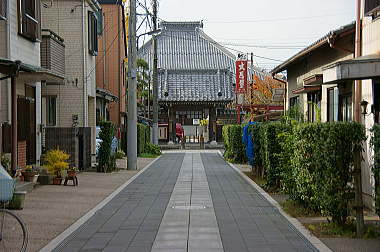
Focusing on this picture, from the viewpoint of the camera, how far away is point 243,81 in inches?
1508

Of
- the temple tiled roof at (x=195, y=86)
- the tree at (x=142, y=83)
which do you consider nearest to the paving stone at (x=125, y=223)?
the tree at (x=142, y=83)

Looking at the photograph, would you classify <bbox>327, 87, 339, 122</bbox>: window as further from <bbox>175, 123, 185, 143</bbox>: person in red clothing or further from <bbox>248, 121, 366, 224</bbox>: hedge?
<bbox>175, 123, 185, 143</bbox>: person in red clothing

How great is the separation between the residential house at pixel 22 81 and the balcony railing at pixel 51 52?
1287 mm

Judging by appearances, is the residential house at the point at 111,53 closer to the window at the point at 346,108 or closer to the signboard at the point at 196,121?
the signboard at the point at 196,121

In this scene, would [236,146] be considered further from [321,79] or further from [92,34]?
[321,79]

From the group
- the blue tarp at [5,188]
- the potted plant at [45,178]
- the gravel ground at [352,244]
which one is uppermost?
the blue tarp at [5,188]

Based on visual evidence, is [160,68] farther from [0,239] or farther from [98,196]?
[0,239]

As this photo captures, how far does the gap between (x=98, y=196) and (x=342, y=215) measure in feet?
24.4

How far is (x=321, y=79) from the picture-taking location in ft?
53.8

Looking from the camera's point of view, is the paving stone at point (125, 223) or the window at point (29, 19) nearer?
the paving stone at point (125, 223)

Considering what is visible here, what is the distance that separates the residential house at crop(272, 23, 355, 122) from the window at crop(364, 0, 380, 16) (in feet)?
5.18

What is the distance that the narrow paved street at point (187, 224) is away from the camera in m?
8.48

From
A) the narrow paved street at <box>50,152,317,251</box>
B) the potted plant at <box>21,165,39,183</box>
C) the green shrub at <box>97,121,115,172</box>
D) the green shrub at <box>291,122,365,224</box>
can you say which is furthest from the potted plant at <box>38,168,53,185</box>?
the green shrub at <box>291,122,365,224</box>

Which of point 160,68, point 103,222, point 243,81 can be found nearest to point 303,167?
point 103,222
